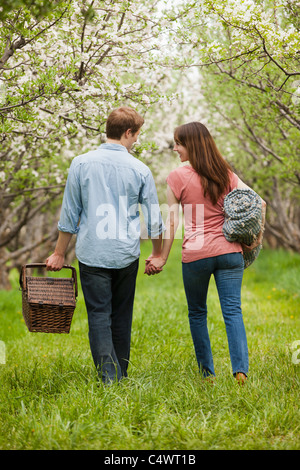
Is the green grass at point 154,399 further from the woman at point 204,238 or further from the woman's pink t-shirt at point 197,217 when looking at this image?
the woman's pink t-shirt at point 197,217

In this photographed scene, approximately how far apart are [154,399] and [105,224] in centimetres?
121

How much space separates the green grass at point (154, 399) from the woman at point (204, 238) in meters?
0.41

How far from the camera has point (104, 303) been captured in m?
3.84

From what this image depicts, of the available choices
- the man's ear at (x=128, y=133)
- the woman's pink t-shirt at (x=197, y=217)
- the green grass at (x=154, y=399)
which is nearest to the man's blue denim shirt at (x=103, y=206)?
the man's ear at (x=128, y=133)

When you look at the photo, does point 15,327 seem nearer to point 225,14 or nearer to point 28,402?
point 28,402

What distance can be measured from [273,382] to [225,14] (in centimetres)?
297

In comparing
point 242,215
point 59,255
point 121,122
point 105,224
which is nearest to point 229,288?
point 242,215

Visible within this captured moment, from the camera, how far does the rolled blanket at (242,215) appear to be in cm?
393

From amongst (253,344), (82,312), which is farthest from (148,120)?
(253,344)

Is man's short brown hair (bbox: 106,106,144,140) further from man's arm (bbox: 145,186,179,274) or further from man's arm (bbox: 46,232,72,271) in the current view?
man's arm (bbox: 46,232,72,271)

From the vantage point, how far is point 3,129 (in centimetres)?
480

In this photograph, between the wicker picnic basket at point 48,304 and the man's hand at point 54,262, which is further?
the wicker picnic basket at point 48,304

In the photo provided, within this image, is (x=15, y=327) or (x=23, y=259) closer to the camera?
(x=15, y=327)

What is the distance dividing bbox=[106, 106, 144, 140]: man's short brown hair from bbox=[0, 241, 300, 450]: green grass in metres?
1.76
